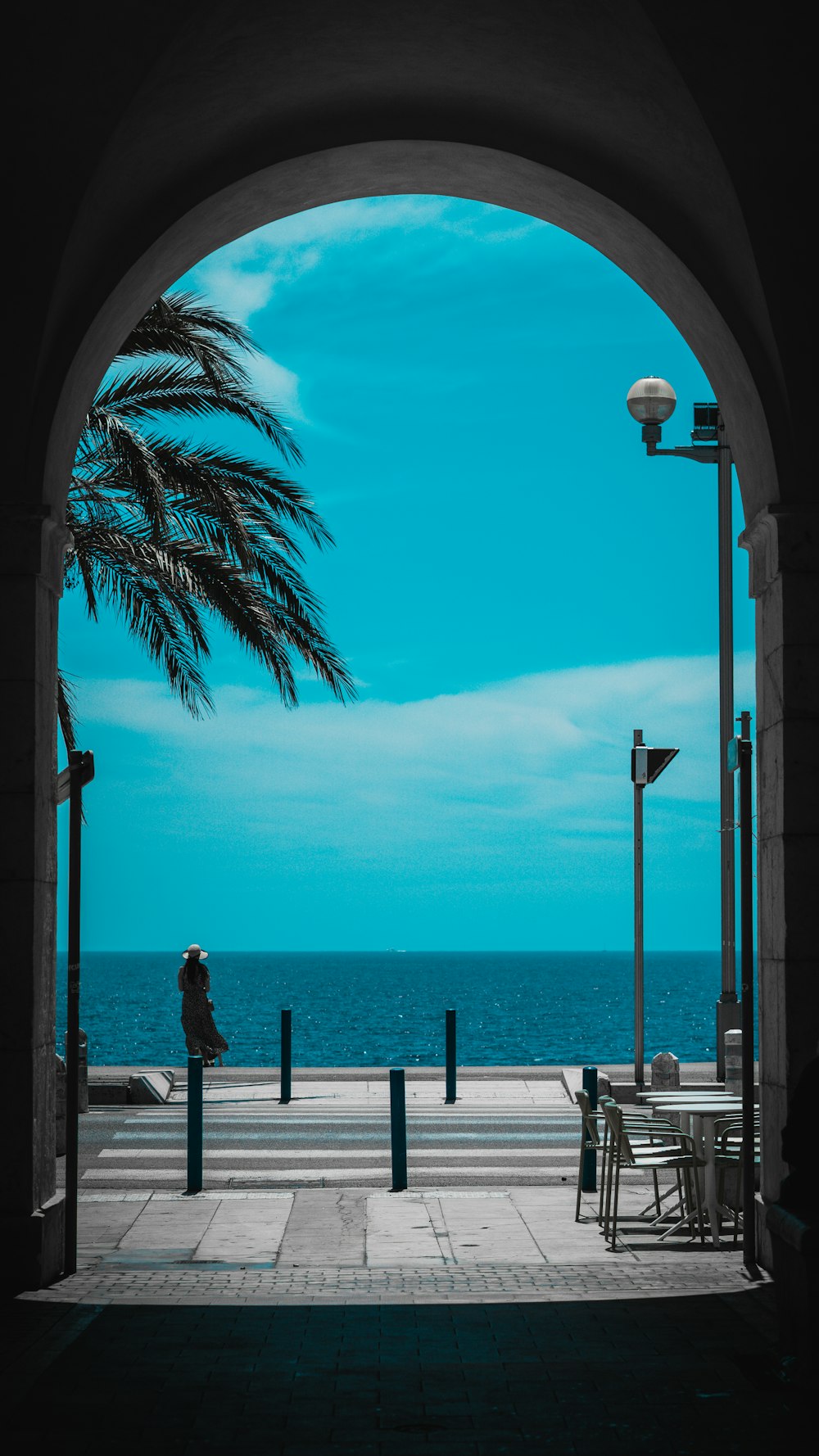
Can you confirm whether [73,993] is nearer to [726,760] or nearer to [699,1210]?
[699,1210]

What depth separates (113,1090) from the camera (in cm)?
1817

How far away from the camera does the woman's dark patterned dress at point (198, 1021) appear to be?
70.8ft

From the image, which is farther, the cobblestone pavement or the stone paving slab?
the stone paving slab

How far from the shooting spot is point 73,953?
31.2 ft

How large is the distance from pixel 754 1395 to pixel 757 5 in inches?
264

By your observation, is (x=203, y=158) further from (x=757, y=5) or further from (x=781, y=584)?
(x=781, y=584)

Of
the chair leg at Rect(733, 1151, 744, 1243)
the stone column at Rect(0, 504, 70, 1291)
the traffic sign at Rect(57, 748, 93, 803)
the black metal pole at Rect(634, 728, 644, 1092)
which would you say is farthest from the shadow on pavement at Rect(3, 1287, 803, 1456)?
the black metal pole at Rect(634, 728, 644, 1092)

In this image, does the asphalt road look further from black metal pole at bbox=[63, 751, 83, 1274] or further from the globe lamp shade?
the globe lamp shade

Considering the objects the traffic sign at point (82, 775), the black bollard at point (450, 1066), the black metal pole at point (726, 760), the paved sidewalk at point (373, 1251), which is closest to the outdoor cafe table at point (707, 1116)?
the paved sidewalk at point (373, 1251)

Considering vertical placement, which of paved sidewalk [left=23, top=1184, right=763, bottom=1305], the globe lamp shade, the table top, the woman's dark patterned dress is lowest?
paved sidewalk [left=23, top=1184, right=763, bottom=1305]

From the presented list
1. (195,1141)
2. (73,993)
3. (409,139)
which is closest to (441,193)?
(409,139)

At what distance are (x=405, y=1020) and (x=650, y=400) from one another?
89967 mm

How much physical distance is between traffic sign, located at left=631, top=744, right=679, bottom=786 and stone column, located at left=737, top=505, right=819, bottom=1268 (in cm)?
933

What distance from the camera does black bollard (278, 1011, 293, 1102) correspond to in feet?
61.2
